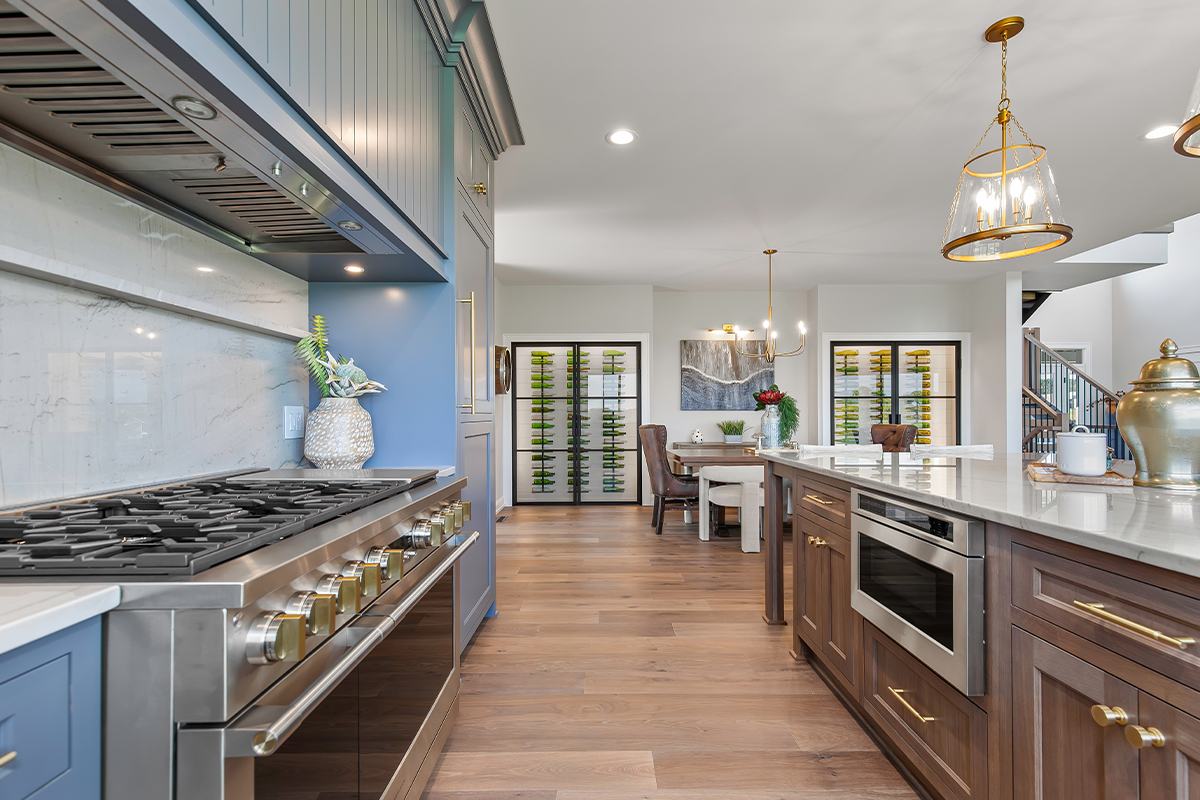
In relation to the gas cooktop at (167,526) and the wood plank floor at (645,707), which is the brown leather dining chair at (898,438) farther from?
the gas cooktop at (167,526)

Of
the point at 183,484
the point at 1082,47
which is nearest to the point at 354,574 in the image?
the point at 183,484

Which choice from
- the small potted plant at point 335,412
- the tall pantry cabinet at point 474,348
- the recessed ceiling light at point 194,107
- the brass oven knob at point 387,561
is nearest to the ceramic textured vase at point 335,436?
the small potted plant at point 335,412

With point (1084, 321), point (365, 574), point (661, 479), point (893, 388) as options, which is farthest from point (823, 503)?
point (1084, 321)

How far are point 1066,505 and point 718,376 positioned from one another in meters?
5.97

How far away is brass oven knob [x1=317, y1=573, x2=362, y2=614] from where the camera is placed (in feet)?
3.12

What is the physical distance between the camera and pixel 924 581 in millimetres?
1479

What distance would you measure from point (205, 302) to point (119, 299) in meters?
0.28

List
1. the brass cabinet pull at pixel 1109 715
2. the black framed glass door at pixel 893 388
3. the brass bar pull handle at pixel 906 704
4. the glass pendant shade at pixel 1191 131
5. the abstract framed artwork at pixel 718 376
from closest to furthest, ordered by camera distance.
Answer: the brass cabinet pull at pixel 1109 715, the glass pendant shade at pixel 1191 131, the brass bar pull handle at pixel 906 704, the black framed glass door at pixel 893 388, the abstract framed artwork at pixel 718 376

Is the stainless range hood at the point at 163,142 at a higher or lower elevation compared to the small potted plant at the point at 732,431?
higher

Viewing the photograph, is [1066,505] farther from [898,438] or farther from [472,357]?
[898,438]

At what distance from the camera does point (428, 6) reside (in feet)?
6.63

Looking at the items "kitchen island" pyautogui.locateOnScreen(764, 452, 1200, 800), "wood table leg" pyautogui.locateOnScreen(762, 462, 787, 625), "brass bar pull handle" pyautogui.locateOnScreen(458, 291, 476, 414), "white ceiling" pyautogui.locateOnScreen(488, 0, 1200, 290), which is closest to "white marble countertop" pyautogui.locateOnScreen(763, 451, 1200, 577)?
"kitchen island" pyautogui.locateOnScreen(764, 452, 1200, 800)

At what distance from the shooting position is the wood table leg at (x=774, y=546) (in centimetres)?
281

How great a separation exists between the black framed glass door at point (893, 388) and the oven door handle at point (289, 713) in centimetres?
660
